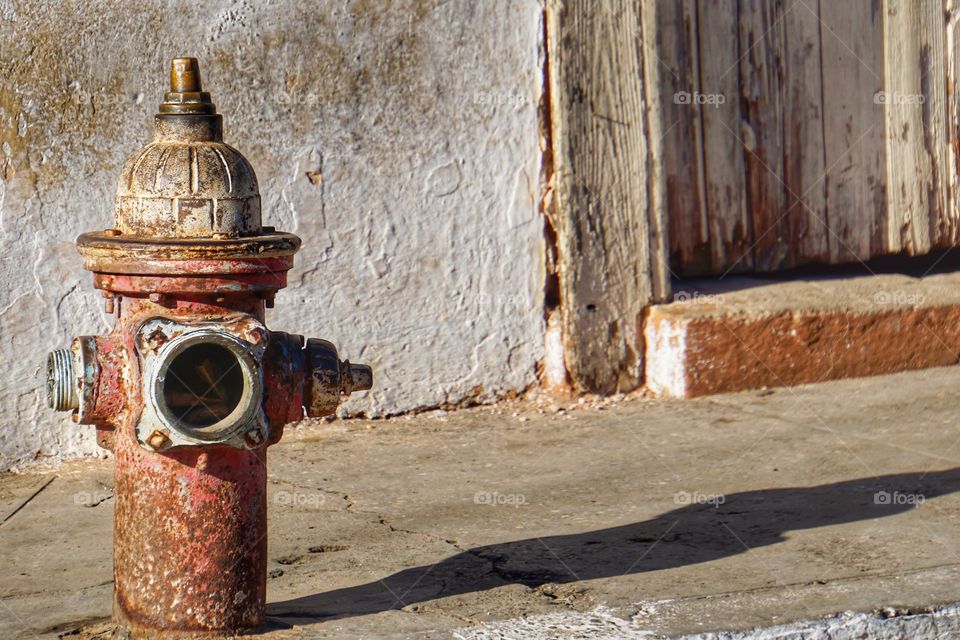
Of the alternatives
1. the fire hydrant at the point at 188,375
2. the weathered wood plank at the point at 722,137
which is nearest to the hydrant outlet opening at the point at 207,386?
the fire hydrant at the point at 188,375

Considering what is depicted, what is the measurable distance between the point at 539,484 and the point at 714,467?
0.52 m

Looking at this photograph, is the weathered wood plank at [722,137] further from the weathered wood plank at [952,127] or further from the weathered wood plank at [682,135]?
the weathered wood plank at [952,127]

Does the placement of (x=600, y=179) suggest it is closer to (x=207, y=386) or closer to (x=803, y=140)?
(x=803, y=140)

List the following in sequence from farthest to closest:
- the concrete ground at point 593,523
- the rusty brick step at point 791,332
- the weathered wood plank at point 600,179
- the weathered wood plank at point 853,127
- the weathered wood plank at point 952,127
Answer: the weathered wood plank at point 952,127
the weathered wood plank at point 853,127
the rusty brick step at point 791,332
the weathered wood plank at point 600,179
the concrete ground at point 593,523

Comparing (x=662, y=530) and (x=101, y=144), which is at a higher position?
(x=101, y=144)

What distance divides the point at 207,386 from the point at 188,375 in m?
0.04

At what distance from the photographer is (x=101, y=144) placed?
365 cm

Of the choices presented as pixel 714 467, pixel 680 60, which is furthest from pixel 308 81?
pixel 714 467

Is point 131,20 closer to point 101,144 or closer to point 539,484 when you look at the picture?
point 101,144

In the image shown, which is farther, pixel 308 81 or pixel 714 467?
pixel 308 81

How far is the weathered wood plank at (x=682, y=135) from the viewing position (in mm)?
4359

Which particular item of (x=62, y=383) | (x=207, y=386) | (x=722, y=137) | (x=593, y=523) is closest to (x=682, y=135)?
(x=722, y=137)

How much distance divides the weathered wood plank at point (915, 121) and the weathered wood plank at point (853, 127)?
0.05 m

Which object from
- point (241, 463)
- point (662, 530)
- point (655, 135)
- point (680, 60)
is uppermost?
point (680, 60)
